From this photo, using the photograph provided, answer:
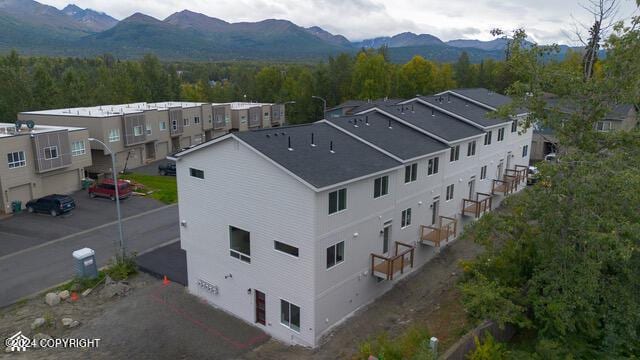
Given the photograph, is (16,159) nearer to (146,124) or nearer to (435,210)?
(146,124)

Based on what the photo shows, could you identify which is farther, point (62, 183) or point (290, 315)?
point (62, 183)

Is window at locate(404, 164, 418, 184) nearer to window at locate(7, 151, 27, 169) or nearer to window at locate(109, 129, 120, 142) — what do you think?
window at locate(7, 151, 27, 169)

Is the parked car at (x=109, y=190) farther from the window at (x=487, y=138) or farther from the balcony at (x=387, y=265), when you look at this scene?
the window at (x=487, y=138)

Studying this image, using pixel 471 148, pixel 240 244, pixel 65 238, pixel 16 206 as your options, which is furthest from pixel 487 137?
pixel 16 206

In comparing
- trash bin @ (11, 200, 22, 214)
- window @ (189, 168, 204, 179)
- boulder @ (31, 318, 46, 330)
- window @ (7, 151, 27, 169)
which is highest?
window @ (189, 168, 204, 179)

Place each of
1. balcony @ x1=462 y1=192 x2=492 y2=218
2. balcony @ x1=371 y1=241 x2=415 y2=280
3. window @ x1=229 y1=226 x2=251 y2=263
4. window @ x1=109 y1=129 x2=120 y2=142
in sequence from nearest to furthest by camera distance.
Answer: window @ x1=229 y1=226 x2=251 y2=263 < balcony @ x1=371 y1=241 x2=415 y2=280 < balcony @ x1=462 y1=192 x2=492 y2=218 < window @ x1=109 y1=129 x2=120 y2=142

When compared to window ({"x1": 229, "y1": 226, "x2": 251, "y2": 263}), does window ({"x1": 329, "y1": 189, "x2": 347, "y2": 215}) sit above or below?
above

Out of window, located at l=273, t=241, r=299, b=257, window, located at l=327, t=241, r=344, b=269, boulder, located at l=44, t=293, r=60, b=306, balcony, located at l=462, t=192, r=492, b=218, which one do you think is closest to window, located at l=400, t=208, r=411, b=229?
window, located at l=327, t=241, r=344, b=269
